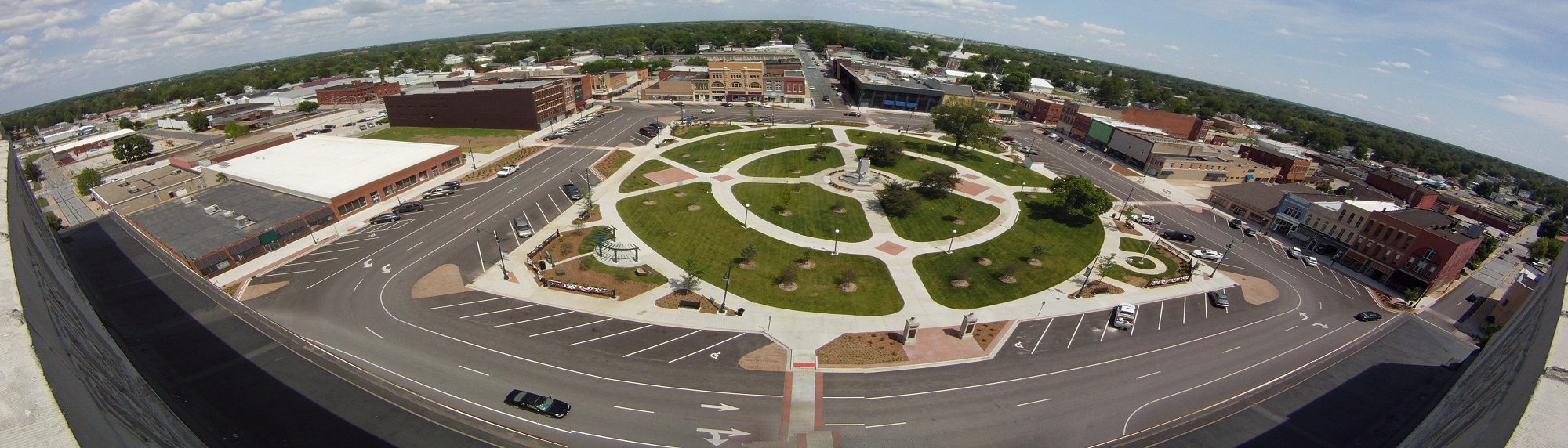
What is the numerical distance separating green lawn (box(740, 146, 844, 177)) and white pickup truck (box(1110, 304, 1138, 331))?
48.4 metres

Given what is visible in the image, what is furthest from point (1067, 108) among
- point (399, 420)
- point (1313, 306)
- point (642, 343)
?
point (399, 420)

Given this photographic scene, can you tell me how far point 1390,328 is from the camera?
1935 inches

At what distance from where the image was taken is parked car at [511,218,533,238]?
57.6 metres

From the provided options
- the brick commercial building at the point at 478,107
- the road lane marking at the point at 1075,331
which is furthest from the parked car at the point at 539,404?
the brick commercial building at the point at 478,107

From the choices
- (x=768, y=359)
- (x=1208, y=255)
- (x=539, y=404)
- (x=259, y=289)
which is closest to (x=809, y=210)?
(x=768, y=359)

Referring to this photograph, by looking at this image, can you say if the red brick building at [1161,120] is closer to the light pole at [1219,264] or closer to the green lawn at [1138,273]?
the light pole at [1219,264]

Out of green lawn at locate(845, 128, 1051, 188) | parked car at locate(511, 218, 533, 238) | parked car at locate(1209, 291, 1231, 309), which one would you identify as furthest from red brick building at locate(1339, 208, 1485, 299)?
parked car at locate(511, 218, 533, 238)

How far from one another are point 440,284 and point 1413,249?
106 meters

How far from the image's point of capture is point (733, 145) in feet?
321

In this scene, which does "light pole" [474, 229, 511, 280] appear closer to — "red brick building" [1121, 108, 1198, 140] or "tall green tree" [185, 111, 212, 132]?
"tall green tree" [185, 111, 212, 132]

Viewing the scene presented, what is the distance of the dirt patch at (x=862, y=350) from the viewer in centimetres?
3891

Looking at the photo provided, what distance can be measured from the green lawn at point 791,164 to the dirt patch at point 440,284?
44.2m

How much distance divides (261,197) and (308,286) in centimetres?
2661

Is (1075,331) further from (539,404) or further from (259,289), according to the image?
(259,289)
